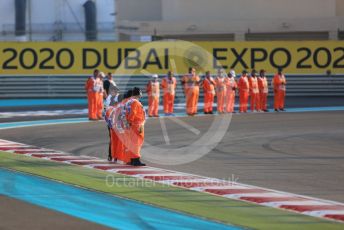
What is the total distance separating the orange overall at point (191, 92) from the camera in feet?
100

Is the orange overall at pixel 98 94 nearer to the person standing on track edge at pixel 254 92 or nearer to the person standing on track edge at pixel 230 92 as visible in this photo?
the person standing on track edge at pixel 230 92

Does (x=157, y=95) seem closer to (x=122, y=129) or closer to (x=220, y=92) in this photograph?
(x=220, y=92)

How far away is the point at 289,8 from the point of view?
47.9 m

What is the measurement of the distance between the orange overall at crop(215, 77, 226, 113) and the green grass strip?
1531 cm

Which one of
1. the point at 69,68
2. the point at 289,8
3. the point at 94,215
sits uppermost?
the point at 289,8

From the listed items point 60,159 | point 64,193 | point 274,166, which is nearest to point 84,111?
point 60,159

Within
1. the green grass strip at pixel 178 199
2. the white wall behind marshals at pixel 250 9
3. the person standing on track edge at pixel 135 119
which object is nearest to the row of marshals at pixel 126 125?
the person standing on track edge at pixel 135 119

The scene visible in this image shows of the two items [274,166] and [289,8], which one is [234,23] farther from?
[274,166]

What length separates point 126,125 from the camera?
1595 centimetres

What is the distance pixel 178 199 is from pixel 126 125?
385 cm

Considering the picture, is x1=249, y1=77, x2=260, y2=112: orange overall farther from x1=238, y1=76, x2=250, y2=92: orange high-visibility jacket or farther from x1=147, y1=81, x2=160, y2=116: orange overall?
x1=147, y1=81, x2=160, y2=116: orange overall

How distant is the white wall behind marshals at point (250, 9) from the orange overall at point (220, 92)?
1677 cm

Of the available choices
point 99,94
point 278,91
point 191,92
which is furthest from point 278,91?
point 99,94

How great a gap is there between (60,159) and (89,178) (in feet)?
9.82
